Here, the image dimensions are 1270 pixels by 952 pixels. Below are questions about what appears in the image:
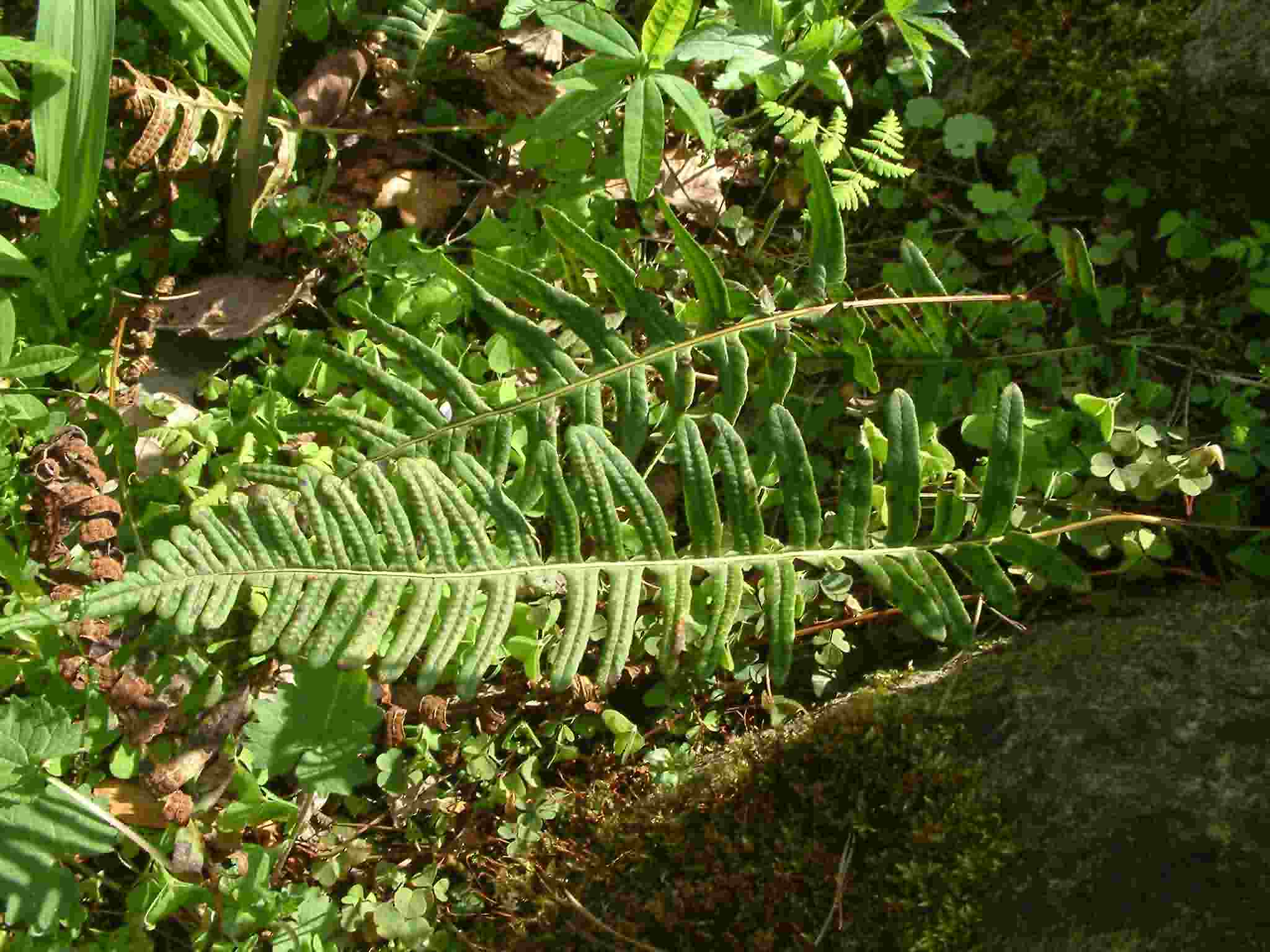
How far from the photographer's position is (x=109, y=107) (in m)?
2.65

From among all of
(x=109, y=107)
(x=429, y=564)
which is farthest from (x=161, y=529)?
(x=109, y=107)

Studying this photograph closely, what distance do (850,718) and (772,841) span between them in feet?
0.93

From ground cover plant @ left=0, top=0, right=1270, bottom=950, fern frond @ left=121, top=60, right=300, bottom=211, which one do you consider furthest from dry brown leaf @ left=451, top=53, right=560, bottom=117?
fern frond @ left=121, top=60, right=300, bottom=211

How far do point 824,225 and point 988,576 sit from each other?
0.73 meters

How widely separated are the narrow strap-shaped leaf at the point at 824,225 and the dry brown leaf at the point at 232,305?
4.09 feet

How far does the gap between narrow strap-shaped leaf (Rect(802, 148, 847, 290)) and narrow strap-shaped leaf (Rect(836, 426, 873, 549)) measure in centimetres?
38

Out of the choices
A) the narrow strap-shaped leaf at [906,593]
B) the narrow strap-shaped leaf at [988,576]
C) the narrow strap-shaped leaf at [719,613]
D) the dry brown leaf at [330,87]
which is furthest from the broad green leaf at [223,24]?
the narrow strap-shaped leaf at [988,576]

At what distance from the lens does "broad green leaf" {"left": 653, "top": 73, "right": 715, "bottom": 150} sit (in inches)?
84.1

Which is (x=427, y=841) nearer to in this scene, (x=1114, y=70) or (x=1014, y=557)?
(x=1014, y=557)

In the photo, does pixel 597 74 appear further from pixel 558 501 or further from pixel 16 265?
pixel 16 265

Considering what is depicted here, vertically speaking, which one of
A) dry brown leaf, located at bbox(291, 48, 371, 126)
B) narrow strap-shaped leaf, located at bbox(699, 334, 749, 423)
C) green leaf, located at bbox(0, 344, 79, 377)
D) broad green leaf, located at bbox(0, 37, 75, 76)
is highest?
broad green leaf, located at bbox(0, 37, 75, 76)

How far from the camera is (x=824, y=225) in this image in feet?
7.01

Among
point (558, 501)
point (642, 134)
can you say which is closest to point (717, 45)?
point (642, 134)

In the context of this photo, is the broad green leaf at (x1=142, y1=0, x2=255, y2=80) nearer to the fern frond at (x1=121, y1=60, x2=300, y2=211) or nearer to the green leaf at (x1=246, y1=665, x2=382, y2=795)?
the fern frond at (x1=121, y1=60, x2=300, y2=211)
